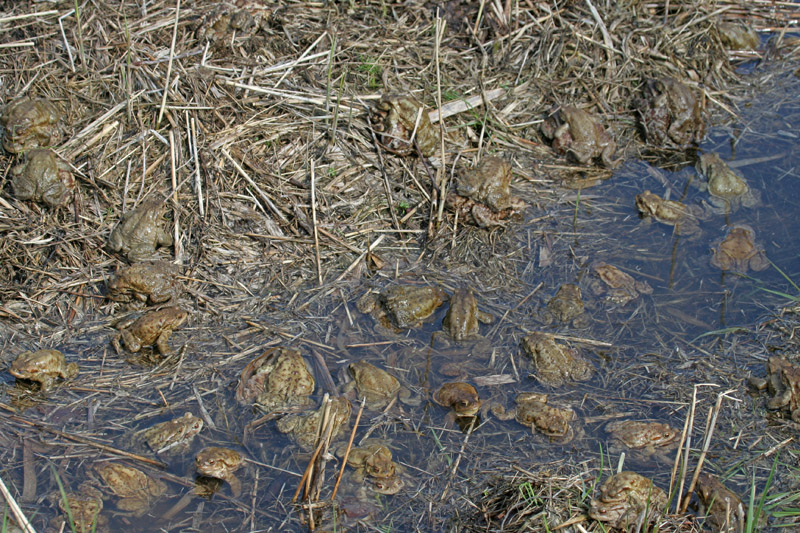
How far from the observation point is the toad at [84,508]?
3637mm

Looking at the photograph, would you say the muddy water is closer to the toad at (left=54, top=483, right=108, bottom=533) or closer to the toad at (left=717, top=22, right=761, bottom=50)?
the toad at (left=54, top=483, right=108, bottom=533)

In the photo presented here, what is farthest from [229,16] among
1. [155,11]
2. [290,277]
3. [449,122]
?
[290,277]

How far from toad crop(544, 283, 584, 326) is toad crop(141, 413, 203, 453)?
2518mm

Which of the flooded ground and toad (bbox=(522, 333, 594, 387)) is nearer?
the flooded ground

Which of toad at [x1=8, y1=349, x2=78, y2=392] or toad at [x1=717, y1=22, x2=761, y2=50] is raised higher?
toad at [x1=717, y1=22, x2=761, y2=50]

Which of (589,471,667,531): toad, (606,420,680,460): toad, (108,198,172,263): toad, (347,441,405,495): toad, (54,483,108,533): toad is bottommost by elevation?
(606,420,680,460): toad

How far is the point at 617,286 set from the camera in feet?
16.6

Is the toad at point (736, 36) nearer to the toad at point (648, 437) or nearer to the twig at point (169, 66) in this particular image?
the toad at point (648, 437)

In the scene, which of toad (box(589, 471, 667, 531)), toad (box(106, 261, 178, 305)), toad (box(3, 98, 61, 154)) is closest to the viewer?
toad (box(589, 471, 667, 531))

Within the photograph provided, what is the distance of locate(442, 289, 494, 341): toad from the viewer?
4.74 metres

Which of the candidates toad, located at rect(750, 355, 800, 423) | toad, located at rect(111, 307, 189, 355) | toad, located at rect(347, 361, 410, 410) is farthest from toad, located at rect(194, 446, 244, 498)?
toad, located at rect(750, 355, 800, 423)

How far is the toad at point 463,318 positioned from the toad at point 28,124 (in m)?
3.54

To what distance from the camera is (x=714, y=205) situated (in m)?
5.84

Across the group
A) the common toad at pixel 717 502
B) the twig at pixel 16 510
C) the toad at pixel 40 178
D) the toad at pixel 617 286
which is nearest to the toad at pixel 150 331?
the toad at pixel 40 178
